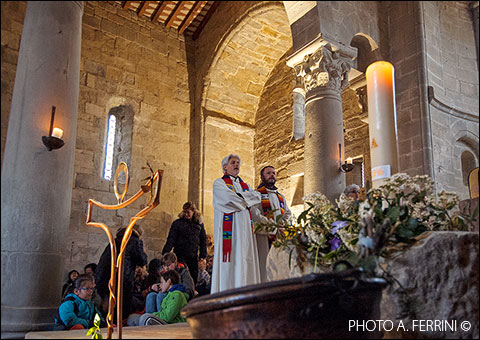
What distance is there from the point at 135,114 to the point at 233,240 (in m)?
5.96

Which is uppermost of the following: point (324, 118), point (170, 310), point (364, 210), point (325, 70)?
point (325, 70)

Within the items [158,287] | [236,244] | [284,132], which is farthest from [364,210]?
[284,132]

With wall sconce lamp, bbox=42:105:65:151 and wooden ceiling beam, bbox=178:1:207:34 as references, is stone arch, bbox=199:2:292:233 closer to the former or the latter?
wooden ceiling beam, bbox=178:1:207:34

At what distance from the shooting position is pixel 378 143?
2.43m

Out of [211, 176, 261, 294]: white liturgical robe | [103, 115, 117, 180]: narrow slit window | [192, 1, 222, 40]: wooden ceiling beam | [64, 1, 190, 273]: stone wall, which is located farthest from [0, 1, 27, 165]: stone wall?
[211, 176, 261, 294]: white liturgical robe

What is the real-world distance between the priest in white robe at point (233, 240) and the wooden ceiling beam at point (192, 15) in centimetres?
693

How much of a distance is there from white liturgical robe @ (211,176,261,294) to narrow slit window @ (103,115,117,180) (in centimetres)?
531

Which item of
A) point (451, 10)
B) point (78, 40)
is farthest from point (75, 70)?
point (451, 10)

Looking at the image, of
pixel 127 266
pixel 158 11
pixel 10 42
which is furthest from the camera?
pixel 158 11

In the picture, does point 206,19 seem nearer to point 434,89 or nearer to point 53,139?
point 434,89

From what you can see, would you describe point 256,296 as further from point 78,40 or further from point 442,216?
point 78,40

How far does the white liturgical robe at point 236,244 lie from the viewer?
4227 mm

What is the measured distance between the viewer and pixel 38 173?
3.47 metres

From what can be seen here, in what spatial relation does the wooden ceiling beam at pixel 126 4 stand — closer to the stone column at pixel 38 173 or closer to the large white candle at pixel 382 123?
the stone column at pixel 38 173
